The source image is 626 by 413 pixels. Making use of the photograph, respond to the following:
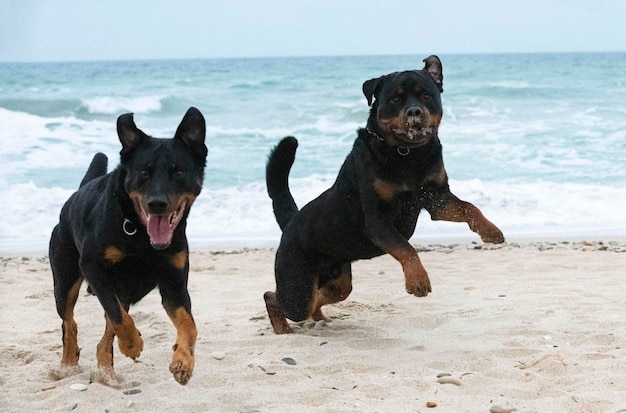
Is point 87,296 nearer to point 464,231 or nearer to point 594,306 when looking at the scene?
point 594,306

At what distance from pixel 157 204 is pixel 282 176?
1.97 m

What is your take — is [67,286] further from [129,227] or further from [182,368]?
[182,368]

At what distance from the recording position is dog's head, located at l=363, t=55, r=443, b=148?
4738mm

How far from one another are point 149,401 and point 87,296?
311cm

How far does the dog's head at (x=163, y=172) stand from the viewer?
3.81m

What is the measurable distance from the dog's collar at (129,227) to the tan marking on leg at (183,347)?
A: 44cm

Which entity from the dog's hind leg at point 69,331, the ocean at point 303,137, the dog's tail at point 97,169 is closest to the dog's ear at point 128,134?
the ocean at point 303,137

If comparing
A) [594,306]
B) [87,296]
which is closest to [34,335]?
[87,296]

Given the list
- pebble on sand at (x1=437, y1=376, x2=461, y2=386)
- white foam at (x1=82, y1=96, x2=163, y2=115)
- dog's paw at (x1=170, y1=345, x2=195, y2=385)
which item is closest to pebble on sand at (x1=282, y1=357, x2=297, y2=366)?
pebble on sand at (x1=437, y1=376, x2=461, y2=386)

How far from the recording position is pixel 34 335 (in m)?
5.64

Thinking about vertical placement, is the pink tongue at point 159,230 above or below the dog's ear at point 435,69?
below

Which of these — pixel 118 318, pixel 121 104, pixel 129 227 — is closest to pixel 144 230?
pixel 129 227

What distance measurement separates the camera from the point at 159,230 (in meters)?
3.86

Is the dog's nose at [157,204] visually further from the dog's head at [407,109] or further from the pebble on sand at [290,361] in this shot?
the dog's head at [407,109]
